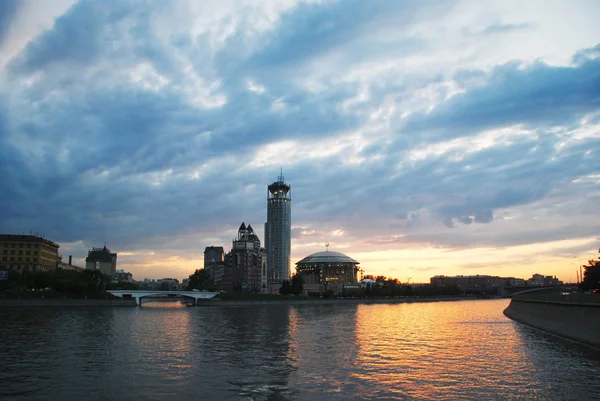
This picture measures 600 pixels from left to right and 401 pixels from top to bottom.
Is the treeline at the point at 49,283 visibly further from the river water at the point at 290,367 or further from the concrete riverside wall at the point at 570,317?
the concrete riverside wall at the point at 570,317

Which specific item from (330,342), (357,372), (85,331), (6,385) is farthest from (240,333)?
(6,385)

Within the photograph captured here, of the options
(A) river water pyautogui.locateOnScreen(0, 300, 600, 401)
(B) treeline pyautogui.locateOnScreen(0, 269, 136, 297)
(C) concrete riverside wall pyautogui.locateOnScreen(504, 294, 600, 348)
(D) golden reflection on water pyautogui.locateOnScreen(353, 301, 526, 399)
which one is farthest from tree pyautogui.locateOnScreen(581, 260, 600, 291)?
(B) treeline pyautogui.locateOnScreen(0, 269, 136, 297)

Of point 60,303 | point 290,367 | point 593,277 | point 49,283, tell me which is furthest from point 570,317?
point 49,283

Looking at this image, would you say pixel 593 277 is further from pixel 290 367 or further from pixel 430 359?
pixel 290 367

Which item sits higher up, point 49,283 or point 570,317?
point 49,283

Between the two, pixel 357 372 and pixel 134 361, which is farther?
pixel 134 361

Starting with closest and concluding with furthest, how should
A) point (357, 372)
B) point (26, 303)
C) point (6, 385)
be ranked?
point (6, 385)
point (357, 372)
point (26, 303)

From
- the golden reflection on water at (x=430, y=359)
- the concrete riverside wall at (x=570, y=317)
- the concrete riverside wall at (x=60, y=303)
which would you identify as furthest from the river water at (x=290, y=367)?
the concrete riverside wall at (x=60, y=303)

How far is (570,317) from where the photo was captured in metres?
68.3

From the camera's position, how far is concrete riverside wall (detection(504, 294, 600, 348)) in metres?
58.0

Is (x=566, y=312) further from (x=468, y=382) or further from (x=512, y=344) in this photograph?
(x=468, y=382)

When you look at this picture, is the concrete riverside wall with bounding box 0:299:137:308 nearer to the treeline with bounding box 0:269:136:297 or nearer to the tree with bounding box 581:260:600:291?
the treeline with bounding box 0:269:136:297

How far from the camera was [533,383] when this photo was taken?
36.5 metres

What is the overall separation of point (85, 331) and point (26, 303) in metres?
87.9
